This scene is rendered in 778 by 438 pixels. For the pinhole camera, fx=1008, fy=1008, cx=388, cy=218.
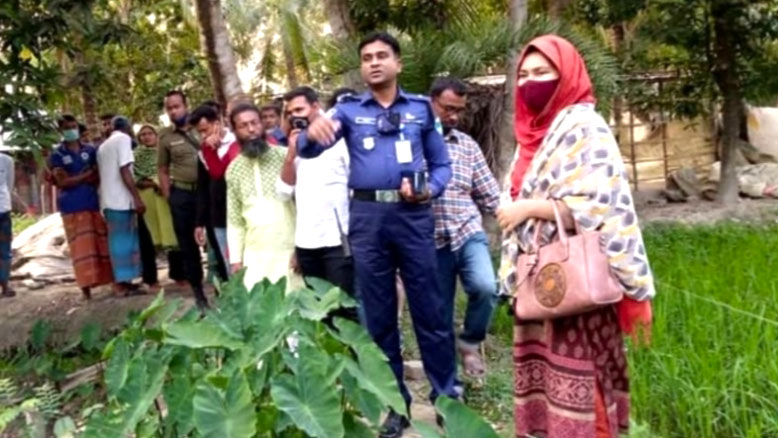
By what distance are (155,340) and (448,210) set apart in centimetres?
171

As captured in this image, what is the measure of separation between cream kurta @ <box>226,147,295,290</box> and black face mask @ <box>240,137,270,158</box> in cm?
2

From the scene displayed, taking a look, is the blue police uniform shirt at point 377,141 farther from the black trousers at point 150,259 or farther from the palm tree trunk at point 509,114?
the black trousers at point 150,259

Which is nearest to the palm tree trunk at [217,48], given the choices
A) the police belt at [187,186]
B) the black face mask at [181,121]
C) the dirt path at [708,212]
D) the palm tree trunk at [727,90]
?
the black face mask at [181,121]

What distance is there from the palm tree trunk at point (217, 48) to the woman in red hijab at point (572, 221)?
4.79 m

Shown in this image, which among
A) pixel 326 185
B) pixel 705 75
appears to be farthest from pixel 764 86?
pixel 326 185

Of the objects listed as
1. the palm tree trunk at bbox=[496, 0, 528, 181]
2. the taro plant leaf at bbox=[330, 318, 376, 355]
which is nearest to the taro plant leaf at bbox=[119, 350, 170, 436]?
the taro plant leaf at bbox=[330, 318, 376, 355]

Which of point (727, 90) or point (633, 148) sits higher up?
point (727, 90)

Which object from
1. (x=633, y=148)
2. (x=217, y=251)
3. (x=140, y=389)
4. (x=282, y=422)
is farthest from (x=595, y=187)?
(x=633, y=148)

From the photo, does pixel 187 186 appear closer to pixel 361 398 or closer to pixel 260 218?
pixel 260 218

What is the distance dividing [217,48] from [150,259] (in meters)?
1.72

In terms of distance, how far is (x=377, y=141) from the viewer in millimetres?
3873

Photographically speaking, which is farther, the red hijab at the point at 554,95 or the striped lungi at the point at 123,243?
the striped lungi at the point at 123,243

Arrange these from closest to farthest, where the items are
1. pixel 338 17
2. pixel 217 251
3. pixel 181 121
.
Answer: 1. pixel 217 251
2. pixel 181 121
3. pixel 338 17

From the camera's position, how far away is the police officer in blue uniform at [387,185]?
384 cm
